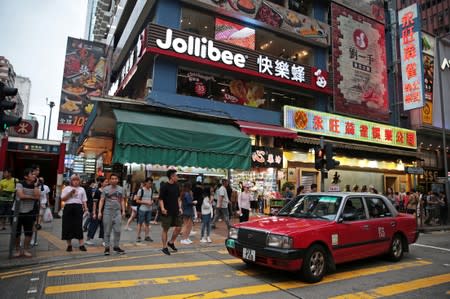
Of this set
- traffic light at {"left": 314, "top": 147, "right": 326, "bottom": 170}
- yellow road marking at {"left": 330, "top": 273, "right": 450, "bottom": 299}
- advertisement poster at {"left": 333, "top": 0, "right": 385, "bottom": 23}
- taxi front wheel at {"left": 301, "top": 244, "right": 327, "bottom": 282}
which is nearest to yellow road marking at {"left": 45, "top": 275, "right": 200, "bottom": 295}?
taxi front wheel at {"left": 301, "top": 244, "right": 327, "bottom": 282}

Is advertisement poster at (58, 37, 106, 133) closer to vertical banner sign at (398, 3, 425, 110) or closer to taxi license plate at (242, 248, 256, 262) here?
taxi license plate at (242, 248, 256, 262)

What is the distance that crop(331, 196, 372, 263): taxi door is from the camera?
18.9 ft

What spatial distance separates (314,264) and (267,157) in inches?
412

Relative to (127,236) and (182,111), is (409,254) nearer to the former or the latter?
(127,236)

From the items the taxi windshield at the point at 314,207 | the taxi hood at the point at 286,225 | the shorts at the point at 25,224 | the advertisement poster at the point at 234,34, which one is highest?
the advertisement poster at the point at 234,34

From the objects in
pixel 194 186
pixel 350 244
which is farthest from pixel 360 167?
pixel 350 244

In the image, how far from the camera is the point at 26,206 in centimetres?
705

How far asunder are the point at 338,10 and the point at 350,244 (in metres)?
18.7

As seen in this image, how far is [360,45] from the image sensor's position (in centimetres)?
2095

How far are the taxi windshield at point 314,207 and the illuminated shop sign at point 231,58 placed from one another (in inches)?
396

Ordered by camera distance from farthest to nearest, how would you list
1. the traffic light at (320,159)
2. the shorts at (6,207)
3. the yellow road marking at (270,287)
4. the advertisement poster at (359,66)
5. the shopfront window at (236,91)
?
the advertisement poster at (359,66), the shopfront window at (236,91), the traffic light at (320,159), the shorts at (6,207), the yellow road marking at (270,287)

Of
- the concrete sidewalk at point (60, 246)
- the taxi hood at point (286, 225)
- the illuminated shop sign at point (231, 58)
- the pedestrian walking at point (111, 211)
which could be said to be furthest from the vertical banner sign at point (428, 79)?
the pedestrian walking at point (111, 211)

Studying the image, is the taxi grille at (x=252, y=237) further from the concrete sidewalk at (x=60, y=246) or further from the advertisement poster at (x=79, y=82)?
the advertisement poster at (x=79, y=82)

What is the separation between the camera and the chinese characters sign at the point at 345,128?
17.0 m
